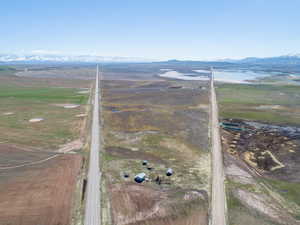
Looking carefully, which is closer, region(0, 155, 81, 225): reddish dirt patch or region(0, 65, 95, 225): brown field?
region(0, 155, 81, 225): reddish dirt patch

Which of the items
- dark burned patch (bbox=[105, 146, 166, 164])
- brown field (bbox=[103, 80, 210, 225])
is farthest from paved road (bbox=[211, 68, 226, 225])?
dark burned patch (bbox=[105, 146, 166, 164])

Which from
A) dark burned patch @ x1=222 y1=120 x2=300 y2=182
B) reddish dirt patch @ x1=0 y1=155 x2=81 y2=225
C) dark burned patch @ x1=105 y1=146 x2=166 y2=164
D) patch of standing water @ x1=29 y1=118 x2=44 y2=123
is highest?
dark burned patch @ x1=222 y1=120 x2=300 y2=182

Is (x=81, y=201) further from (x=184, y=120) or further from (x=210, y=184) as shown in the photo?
(x=184, y=120)

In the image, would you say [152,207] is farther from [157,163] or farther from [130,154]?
[130,154]

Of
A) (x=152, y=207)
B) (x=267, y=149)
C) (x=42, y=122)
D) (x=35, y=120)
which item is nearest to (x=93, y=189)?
(x=152, y=207)

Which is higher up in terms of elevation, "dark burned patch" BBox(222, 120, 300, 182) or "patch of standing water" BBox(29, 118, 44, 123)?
"dark burned patch" BBox(222, 120, 300, 182)

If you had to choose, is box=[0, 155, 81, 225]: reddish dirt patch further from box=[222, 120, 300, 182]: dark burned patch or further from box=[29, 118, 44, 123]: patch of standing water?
box=[222, 120, 300, 182]: dark burned patch

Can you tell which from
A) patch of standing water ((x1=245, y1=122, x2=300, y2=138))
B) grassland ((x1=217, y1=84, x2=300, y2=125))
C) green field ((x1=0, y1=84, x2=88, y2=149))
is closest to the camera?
green field ((x1=0, y1=84, x2=88, y2=149))

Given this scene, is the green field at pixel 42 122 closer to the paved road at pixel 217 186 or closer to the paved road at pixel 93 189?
the paved road at pixel 93 189
